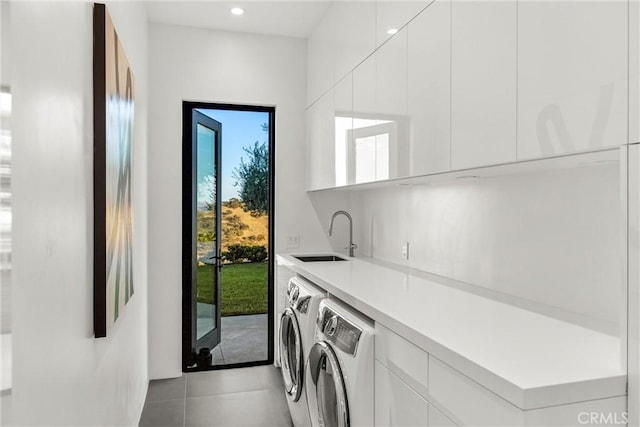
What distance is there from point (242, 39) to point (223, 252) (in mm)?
1711

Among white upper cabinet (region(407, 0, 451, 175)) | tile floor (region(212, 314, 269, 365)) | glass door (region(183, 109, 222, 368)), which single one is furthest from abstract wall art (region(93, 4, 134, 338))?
tile floor (region(212, 314, 269, 365))

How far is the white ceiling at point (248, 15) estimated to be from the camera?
2979 mm

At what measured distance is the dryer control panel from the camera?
63.3 inches

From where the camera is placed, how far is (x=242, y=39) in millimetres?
3477

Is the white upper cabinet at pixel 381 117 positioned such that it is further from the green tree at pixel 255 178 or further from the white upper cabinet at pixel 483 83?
the green tree at pixel 255 178

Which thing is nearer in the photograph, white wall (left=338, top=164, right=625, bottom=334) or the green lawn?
white wall (left=338, top=164, right=625, bottom=334)

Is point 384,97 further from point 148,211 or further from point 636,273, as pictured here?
point 148,211

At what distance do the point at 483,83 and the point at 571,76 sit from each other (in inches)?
13.7

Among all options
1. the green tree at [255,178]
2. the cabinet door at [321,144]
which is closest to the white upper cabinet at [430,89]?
the cabinet door at [321,144]

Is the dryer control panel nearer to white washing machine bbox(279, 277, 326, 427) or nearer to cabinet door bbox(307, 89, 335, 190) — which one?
white washing machine bbox(279, 277, 326, 427)

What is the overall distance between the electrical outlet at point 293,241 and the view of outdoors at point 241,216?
0.71ft

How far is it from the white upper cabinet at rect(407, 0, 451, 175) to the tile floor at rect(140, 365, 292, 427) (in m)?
1.86

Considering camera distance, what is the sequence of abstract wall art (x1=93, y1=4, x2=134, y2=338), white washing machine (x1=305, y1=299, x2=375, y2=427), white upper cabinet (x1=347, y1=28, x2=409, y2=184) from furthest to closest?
white upper cabinet (x1=347, y1=28, x2=409, y2=184) < white washing machine (x1=305, y1=299, x2=375, y2=427) < abstract wall art (x1=93, y1=4, x2=134, y2=338)

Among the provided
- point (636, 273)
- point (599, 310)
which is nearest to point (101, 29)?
point (636, 273)
